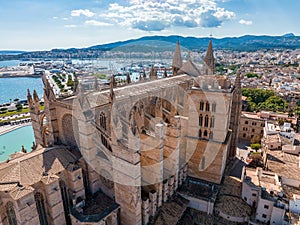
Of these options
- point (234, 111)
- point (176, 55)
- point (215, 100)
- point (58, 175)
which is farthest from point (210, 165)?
point (176, 55)

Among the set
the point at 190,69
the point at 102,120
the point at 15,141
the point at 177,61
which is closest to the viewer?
the point at 102,120

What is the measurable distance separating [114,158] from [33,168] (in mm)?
6270

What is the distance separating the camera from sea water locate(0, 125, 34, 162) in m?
35.2

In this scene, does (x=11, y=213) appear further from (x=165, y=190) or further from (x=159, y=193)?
(x=165, y=190)

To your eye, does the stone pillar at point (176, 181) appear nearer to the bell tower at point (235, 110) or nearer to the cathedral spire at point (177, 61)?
the bell tower at point (235, 110)

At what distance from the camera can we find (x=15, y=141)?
40.5 metres

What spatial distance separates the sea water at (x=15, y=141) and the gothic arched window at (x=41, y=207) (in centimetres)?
2198

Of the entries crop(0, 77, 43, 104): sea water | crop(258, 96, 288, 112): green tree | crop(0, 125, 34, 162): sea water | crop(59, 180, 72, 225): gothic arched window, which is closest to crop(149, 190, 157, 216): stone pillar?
crop(59, 180, 72, 225): gothic arched window

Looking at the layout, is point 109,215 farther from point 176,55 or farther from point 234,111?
point 176,55

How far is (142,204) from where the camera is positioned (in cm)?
1684

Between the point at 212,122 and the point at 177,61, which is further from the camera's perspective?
the point at 177,61

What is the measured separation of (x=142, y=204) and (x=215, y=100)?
12512 millimetres

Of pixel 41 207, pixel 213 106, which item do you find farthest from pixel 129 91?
pixel 41 207

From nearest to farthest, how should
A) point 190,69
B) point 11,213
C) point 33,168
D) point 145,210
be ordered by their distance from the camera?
1. point 11,213
2. point 33,168
3. point 145,210
4. point 190,69
